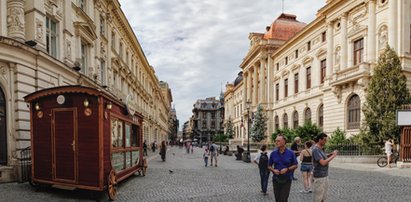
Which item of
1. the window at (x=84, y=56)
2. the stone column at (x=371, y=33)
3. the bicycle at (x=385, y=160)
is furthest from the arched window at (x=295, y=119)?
the window at (x=84, y=56)

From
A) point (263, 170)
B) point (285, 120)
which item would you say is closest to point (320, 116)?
point (285, 120)

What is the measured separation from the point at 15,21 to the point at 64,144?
19.8 ft

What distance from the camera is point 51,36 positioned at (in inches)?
650

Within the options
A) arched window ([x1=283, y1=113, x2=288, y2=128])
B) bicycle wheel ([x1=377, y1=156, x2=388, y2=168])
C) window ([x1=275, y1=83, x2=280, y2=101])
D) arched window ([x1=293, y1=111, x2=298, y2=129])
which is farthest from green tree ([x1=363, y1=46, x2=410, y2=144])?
window ([x1=275, y1=83, x2=280, y2=101])

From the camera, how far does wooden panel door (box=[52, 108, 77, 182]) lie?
31.1 feet

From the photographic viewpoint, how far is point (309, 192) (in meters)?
10.5

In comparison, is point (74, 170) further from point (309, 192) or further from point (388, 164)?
point (388, 164)

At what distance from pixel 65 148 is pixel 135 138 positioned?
16.2 ft

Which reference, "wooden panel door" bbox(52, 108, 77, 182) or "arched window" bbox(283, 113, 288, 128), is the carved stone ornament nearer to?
"wooden panel door" bbox(52, 108, 77, 182)

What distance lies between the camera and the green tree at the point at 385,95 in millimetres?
22531

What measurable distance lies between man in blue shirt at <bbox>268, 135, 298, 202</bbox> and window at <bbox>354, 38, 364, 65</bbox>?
26.6 m

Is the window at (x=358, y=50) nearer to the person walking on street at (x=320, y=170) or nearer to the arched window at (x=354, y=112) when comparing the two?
the arched window at (x=354, y=112)

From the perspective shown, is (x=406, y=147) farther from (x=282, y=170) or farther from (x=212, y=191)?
(x=282, y=170)

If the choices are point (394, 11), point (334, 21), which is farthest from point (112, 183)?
point (334, 21)
